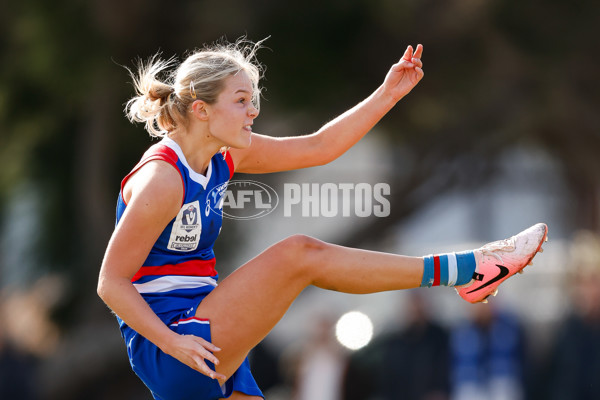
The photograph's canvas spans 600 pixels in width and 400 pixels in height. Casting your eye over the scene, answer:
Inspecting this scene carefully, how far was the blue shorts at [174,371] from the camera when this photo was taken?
143 inches

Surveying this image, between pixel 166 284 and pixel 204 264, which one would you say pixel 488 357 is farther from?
pixel 166 284

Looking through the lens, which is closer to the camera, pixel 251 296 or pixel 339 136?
pixel 251 296

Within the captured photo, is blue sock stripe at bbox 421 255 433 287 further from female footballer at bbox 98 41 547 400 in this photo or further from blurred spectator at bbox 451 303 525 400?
blurred spectator at bbox 451 303 525 400

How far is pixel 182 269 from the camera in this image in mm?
3805

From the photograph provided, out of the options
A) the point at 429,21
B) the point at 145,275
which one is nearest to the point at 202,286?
the point at 145,275

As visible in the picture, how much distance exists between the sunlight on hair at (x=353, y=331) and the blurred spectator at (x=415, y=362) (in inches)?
22.5

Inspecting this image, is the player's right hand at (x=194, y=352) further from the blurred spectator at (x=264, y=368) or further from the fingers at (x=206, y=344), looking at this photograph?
the blurred spectator at (x=264, y=368)

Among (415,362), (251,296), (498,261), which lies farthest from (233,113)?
(415,362)

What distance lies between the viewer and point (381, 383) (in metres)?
8.02

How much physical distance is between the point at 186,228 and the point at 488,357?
190 inches

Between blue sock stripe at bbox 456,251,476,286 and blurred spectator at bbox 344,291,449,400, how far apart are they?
3940mm

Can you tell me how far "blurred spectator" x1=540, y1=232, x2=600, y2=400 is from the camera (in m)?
7.38

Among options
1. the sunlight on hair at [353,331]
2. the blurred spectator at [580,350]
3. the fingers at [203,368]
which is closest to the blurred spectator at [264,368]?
the sunlight on hair at [353,331]

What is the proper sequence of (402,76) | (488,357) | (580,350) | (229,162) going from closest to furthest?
(229,162)
(402,76)
(580,350)
(488,357)
